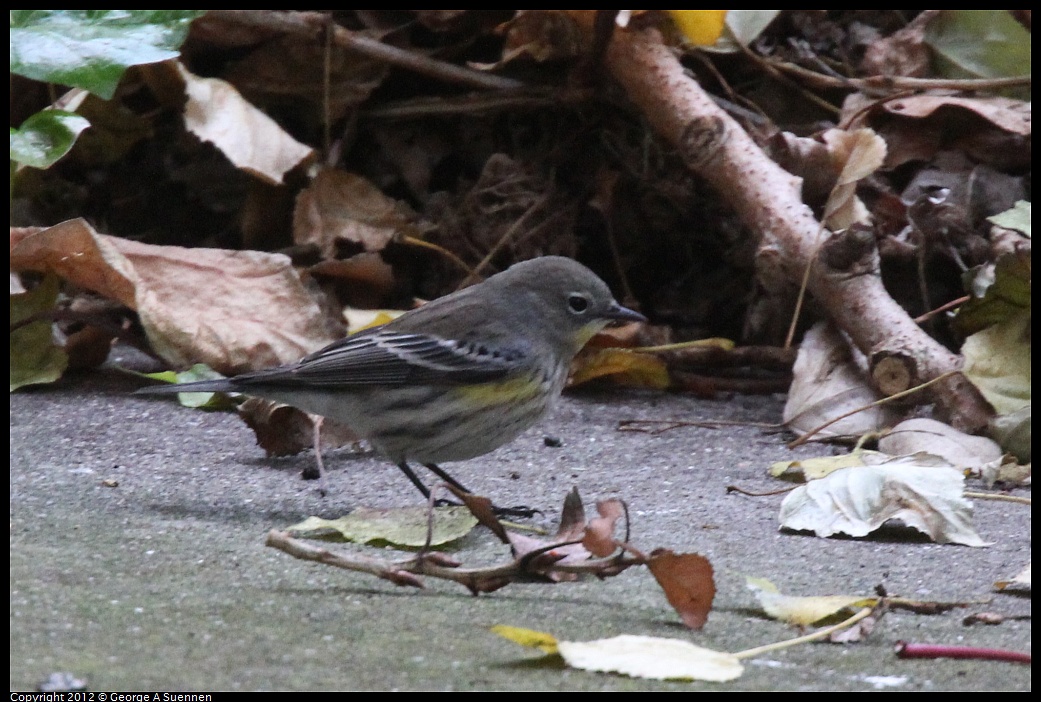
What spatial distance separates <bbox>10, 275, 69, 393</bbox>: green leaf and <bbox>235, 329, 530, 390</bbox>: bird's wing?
1.34 metres

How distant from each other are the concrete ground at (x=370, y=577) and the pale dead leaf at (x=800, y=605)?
0.15 feet

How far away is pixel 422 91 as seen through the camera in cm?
635

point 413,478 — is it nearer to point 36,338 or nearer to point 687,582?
point 687,582

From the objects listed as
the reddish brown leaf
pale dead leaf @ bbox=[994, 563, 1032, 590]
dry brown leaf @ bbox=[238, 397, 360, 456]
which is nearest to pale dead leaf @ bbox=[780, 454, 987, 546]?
pale dead leaf @ bbox=[994, 563, 1032, 590]

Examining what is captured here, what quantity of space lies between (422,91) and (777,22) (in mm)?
1840

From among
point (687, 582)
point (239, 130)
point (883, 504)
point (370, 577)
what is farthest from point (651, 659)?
point (239, 130)

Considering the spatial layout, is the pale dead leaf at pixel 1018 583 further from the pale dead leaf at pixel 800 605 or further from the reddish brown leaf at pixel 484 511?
the reddish brown leaf at pixel 484 511

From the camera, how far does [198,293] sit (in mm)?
4953

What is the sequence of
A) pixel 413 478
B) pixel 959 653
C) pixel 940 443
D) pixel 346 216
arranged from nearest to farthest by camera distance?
pixel 959 653 < pixel 413 478 < pixel 940 443 < pixel 346 216

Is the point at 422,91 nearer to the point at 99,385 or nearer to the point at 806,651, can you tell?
the point at 99,385

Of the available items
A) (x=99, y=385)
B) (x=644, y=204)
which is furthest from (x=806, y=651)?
(x=644, y=204)

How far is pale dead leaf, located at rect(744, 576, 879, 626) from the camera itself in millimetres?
2510

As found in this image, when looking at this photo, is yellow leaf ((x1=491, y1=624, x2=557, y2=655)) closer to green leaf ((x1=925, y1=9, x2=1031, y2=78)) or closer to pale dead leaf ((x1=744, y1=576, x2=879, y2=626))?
pale dead leaf ((x1=744, y1=576, x2=879, y2=626))

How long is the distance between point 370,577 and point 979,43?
449cm
